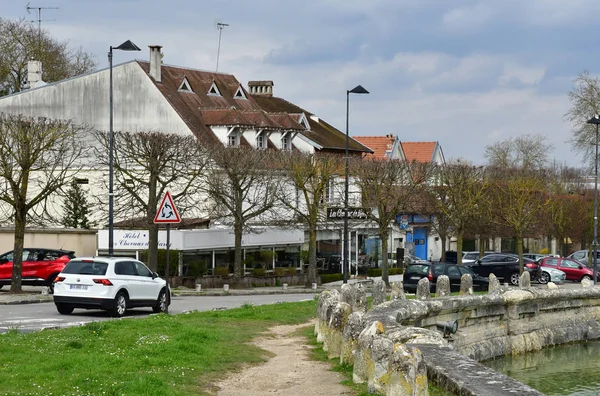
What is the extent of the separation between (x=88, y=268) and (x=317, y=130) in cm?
4454

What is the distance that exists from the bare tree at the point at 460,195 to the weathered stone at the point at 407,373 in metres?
46.7

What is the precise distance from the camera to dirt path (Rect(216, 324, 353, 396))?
12139 mm

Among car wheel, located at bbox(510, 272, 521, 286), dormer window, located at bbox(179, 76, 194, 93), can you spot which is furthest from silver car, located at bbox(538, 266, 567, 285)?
dormer window, located at bbox(179, 76, 194, 93)

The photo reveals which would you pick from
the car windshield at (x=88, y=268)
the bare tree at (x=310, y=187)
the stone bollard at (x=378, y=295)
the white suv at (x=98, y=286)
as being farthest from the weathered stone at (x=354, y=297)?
the bare tree at (x=310, y=187)

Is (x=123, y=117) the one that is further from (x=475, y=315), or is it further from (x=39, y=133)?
(x=475, y=315)

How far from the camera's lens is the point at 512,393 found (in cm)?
943

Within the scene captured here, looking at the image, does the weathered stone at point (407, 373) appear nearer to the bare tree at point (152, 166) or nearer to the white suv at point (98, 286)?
the white suv at point (98, 286)

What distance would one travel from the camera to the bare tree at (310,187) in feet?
163

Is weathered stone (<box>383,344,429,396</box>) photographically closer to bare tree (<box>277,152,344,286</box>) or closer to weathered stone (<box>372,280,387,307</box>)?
weathered stone (<box>372,280,387,307</box>)

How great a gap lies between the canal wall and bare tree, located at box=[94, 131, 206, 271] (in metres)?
18.3

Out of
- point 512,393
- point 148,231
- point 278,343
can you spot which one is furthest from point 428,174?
point 512,393

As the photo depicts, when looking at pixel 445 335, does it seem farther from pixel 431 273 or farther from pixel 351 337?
pixel 431 273

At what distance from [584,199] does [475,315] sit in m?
57.7

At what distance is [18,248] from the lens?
35281mm
